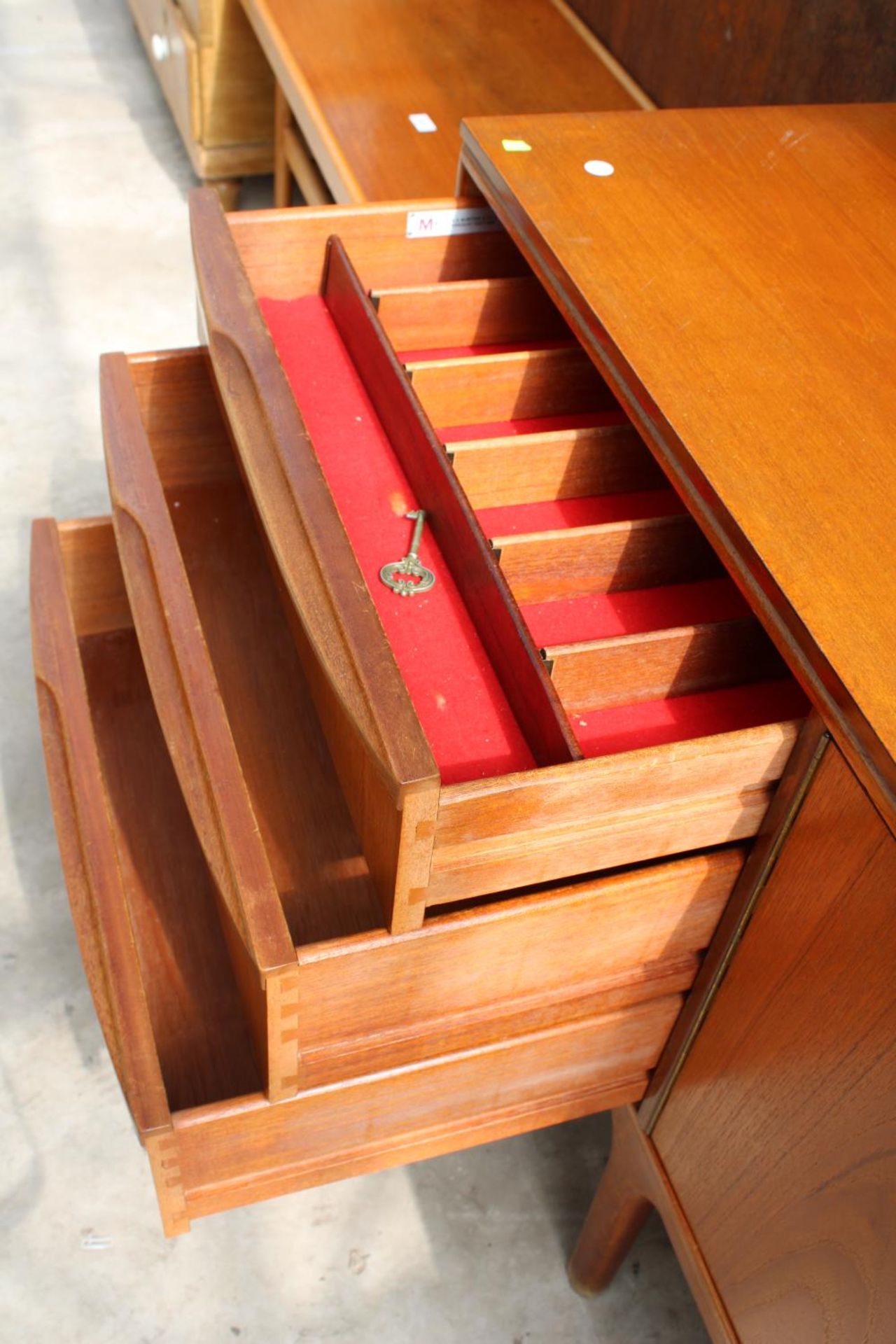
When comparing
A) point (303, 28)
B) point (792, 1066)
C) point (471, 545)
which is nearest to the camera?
point (792, 1066)

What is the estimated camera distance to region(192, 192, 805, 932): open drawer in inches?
27.5

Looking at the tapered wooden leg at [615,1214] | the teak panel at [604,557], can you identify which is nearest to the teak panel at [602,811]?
the teak panel at [604,557]

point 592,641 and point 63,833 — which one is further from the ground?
point 592,641

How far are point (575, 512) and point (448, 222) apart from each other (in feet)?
1.06

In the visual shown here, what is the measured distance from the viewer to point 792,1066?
0.75m

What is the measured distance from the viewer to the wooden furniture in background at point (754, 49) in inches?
47.9

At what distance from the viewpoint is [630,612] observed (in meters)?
0.93

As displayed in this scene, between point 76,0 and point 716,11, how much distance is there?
2.33m

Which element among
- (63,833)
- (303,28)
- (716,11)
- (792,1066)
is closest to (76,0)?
(303,28)

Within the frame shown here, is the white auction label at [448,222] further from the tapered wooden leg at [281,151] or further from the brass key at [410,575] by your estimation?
the tapered wooden leg at [281,151]

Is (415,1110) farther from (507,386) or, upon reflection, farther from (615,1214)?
(507,386)

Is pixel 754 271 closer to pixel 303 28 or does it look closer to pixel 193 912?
pixel 193 912

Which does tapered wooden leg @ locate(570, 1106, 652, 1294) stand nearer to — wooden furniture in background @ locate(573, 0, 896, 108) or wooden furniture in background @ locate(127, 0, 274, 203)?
wooden furniture in background @ locate(573, 0, 896, 108)

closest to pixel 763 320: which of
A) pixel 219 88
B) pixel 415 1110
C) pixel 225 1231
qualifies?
pixel 415 1110
